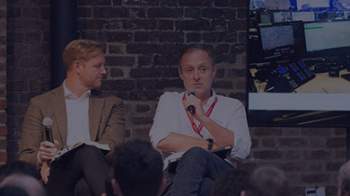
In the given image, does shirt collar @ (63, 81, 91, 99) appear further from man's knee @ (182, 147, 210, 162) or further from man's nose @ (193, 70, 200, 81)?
man's knee @ (182, 147, 210, 162)

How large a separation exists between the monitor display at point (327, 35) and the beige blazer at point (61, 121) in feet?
6.41

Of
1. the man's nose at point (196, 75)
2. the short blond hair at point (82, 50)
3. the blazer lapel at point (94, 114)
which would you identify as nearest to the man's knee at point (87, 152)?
the blazer lapel at point (94, 114)

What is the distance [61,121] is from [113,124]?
34cm

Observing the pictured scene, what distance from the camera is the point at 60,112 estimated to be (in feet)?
24.3

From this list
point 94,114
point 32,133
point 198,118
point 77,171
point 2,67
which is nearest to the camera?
point 77,171

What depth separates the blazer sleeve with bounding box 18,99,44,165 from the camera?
23.7ft

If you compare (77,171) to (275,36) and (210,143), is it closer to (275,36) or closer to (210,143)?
(210,143)

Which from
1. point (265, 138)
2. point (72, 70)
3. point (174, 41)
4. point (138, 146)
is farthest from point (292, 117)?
point (138, 146)

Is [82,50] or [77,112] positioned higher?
[82,50]

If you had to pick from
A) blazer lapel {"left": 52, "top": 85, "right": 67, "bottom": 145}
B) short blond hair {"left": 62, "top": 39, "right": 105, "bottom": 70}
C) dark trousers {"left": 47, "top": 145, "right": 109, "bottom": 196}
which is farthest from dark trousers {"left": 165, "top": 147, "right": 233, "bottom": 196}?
short blond hair {"left": 62, "top": 39, "right": 105, "bottom": 70}

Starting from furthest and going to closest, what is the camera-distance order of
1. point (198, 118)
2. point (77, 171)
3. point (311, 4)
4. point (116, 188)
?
point (311, 4), point (198, 118), point (77, 171), point (116, 188)

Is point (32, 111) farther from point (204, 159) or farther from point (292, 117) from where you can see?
point (292, 117)

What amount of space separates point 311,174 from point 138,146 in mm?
3693

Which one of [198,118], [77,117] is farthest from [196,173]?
[77,117]
